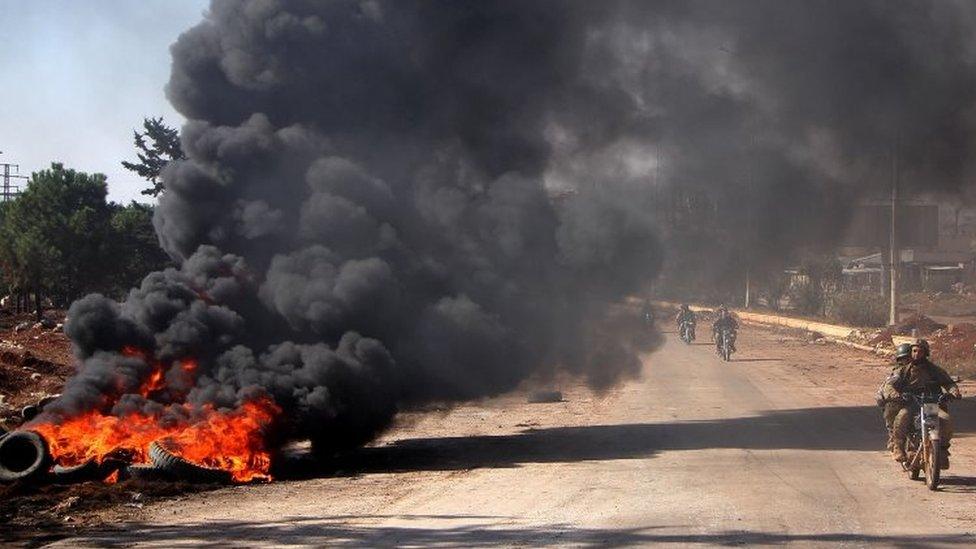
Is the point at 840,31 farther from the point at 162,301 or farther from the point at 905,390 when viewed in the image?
the point at 162,301

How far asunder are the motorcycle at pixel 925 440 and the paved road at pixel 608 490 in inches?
9.3

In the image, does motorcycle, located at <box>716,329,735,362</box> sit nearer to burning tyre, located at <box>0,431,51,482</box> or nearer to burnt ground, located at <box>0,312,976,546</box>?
burnt ground, located at <box>0,312,976,546</box>

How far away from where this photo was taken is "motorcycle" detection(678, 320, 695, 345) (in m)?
47.7

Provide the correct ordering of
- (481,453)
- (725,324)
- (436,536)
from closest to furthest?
1. (436,536)
2. (481,453)
3. (725,324)

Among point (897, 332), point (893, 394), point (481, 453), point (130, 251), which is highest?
point (130, 251)

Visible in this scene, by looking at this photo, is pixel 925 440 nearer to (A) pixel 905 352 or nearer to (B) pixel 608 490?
(A) pixel 905 352

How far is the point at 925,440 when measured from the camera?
13211 millimetres

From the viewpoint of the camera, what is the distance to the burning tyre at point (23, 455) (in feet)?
46.6

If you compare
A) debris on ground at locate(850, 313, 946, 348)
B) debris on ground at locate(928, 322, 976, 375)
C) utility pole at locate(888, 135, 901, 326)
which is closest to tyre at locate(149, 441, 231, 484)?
utility pole at locate(888, 135, 901, 326)

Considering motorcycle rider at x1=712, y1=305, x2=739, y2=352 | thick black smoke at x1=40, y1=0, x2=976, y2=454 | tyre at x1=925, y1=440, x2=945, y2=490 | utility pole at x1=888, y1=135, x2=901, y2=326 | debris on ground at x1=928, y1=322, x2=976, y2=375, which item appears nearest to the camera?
tyre at x1=925, y1=440, x2=945, y2=490

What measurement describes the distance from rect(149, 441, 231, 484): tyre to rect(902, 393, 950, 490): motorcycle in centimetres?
883

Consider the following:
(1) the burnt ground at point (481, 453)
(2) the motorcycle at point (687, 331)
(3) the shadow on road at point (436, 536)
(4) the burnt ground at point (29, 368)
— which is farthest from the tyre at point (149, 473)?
(2) the motorcycle at point (687, 331)

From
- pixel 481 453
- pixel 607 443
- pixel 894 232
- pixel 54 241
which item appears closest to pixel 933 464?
pixel 607 443

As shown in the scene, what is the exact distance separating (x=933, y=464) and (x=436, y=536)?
6.05 metres
